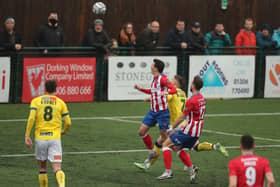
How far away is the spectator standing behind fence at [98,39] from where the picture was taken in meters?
24.4

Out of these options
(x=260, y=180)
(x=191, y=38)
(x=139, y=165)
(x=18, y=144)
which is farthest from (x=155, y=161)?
(x=191, y=38)

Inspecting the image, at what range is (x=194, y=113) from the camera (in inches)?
539

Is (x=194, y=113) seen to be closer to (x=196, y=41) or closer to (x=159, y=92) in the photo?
(x=159, y=92)

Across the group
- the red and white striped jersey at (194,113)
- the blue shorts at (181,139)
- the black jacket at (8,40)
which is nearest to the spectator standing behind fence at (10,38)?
the black jacket at (8,40)

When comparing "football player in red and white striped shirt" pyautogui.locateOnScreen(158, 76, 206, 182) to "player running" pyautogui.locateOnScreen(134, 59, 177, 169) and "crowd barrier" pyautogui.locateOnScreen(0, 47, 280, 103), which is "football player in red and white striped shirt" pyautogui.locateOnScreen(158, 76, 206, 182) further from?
"crowd barrier" pyautogui.locateOnScreen(0, 47, 280, 103)

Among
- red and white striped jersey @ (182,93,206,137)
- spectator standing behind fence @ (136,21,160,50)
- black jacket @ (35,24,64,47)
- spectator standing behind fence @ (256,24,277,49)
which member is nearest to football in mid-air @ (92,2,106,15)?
spectator standing behind fence @ (136,21,160,50)

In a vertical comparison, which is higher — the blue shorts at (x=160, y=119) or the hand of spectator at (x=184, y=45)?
the hand of spectator at (x=184, y=45)

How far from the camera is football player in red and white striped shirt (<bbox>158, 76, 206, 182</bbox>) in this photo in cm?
1352

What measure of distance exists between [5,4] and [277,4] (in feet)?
35.1

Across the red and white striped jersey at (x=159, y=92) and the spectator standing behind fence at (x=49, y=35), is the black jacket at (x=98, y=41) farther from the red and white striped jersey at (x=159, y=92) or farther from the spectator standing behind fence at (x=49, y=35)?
the red and white striped jersey at (x=159, y=92)

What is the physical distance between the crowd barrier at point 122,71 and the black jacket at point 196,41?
0.18 meters

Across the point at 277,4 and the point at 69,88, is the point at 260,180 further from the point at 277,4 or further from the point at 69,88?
the point at 277,4

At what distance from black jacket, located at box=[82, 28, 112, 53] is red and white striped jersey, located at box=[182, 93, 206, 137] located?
10.8m

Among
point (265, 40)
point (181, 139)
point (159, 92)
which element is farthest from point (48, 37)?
point (181, 139)
